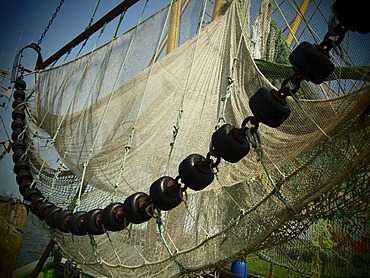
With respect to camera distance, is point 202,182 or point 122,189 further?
point 122,189

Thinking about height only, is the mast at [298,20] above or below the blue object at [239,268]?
above

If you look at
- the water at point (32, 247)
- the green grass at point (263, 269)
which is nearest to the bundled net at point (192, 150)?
the green grass at point (263, 269)

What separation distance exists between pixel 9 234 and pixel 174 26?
100 inches

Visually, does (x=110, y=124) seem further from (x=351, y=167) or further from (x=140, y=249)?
(x=351, y=167)

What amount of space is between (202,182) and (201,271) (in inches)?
24.6

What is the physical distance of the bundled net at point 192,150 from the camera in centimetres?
118

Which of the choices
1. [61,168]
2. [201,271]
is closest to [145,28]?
[61,168]

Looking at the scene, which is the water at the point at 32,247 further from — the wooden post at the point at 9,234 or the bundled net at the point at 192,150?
the wooden post at the point at 9,234

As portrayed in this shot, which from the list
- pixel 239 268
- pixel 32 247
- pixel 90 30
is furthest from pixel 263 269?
pixel 32 247

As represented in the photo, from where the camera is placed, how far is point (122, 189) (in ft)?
7.41

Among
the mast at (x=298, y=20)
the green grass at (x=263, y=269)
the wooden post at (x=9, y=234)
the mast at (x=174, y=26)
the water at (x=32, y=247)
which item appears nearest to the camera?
the mast at (x=298, y=20)

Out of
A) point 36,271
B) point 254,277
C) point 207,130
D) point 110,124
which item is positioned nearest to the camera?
point 207,130

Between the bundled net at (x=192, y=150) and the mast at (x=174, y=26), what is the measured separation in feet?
0.25

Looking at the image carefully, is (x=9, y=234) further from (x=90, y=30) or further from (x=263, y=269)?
(x=263, y=269)
